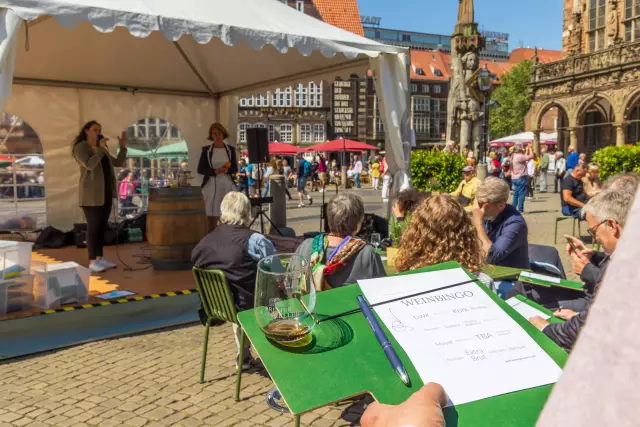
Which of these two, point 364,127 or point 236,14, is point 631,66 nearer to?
point 236,14

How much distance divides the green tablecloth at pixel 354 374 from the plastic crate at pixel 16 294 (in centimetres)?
424

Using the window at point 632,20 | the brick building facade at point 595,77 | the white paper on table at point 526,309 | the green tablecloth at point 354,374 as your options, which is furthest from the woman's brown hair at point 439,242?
the window at point 632,20

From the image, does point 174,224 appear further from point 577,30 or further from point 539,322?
point 577,30

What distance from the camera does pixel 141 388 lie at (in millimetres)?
4043

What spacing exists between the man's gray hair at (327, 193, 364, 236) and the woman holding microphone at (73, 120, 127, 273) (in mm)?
4119

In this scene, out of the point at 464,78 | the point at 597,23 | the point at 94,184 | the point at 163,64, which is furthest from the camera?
the point at 597,23

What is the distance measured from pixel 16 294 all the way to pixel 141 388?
1.90 m

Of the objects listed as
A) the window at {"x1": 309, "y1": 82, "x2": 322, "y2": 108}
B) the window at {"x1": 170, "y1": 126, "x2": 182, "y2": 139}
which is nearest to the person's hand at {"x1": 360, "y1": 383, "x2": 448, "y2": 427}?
the window at {"x1": 170, "y1": 126, "x2": 182, "y2": 139}

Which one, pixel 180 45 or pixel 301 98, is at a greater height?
pixel 301 98

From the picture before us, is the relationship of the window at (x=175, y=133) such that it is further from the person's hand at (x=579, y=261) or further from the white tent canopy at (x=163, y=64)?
the person's hand at (x=579, y=261)

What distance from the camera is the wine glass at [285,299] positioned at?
158 centimetres

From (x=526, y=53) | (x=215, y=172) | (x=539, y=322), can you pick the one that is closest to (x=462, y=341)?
(x=539, y=322)

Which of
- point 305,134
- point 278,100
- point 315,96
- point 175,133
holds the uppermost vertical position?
point 315,96

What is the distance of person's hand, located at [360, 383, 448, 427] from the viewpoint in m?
1.00
